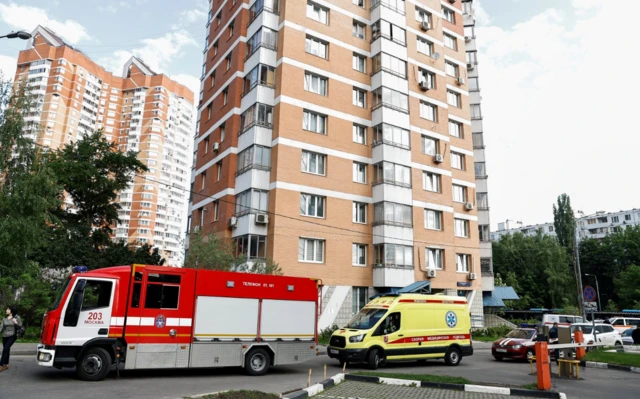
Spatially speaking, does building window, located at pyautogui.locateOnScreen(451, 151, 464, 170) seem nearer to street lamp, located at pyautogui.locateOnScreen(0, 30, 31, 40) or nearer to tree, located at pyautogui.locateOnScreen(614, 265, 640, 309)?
street lamp, located at pyautogui.locateOnScreen(0, 30, 31, 40)

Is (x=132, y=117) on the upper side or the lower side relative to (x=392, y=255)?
upper

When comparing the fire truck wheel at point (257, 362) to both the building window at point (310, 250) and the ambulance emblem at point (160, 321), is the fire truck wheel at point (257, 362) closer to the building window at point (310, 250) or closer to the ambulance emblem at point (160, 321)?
the ambulance emblem at point (160, 321)

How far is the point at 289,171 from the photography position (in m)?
26.8

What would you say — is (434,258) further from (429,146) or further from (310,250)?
(310,250)

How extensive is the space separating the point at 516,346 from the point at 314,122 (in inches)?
678

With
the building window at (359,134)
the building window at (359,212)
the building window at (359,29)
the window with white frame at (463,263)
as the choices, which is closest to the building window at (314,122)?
the building window at (359,134)

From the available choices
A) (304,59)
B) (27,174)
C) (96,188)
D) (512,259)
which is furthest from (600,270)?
(27,174)

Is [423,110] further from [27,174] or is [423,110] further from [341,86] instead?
[27,174]

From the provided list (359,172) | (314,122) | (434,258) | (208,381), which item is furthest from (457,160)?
(208,381)

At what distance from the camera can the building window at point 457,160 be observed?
3694 centimetres

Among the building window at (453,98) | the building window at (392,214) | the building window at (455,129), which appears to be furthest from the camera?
the building window at (453,98)

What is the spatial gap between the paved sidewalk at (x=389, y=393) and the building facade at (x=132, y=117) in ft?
292

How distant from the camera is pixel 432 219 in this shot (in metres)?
32.8

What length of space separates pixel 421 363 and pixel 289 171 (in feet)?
43.7
